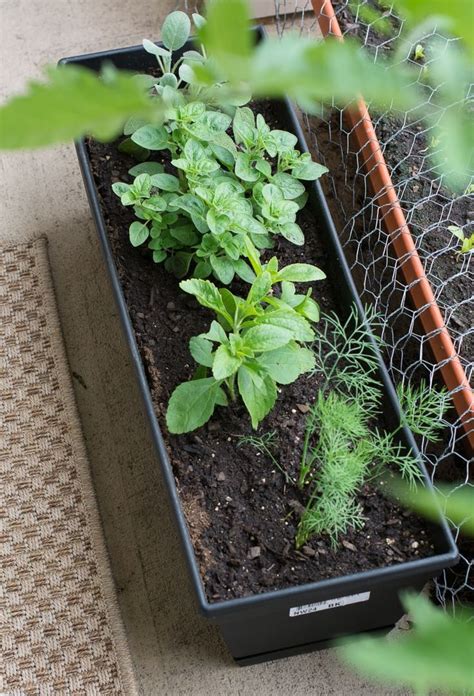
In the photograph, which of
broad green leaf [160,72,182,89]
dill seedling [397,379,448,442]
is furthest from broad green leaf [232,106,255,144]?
dill seedling [397,379,448,442]

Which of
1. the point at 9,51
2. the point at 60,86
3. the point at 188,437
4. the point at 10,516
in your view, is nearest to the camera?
the point at 60,86

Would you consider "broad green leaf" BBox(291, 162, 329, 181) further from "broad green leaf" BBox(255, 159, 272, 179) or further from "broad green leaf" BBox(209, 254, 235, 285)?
"broad green leaf" BBox(209, 254, 235, 285)

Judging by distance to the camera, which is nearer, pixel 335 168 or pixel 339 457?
pixel 339 457

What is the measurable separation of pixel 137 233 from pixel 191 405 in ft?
0.93

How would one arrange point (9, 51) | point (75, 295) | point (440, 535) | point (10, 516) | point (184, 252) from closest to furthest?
point (440, 535) → point (184, 252) → point (10, 516) → point (75, 295) → point (9, 51)

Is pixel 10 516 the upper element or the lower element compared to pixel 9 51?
lower

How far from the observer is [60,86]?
11cm

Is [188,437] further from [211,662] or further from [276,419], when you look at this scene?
[211,662]

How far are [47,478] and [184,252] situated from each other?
0.47 m

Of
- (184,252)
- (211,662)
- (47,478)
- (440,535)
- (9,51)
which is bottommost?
Result: (211,662)

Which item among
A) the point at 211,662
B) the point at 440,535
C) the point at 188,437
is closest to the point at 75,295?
the point at 188,437

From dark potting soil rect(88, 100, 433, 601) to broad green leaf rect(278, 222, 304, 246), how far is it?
0.06m

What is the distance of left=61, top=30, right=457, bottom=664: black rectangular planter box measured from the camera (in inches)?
38.8

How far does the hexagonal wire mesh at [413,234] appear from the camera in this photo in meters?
1.24
